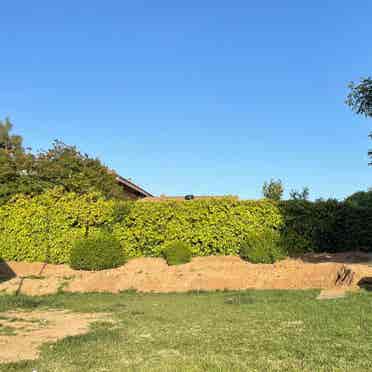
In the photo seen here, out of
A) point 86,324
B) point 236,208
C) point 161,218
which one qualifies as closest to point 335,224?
point 236,208

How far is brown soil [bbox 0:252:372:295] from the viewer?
12289 mm

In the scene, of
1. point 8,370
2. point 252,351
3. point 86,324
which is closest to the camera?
point 8,370

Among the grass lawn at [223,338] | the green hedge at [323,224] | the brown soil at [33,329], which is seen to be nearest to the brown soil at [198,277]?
the green hedge at [323,224]

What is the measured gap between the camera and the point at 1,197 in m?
17.4

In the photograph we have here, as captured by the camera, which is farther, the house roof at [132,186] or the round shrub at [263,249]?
the house roof at [132,186]

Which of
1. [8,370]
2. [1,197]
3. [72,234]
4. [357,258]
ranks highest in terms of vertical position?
[1,197]

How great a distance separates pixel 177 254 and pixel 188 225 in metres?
1.49

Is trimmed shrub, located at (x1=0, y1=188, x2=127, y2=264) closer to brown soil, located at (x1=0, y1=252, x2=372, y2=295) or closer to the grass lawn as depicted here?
brown soil, located at (x1=0, y1=252, x2=372, y2=295)

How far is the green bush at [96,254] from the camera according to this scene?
48.4 feet

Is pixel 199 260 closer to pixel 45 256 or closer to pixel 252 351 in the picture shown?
pixel 45 256

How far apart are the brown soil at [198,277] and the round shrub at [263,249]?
0.35 meters

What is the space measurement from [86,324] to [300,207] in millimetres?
10444

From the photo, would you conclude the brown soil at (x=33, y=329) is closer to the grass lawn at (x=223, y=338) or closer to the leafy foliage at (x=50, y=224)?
the grass lawn at (x=223, y=338)

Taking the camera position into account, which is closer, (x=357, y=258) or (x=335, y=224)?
(x=357, y=258)
